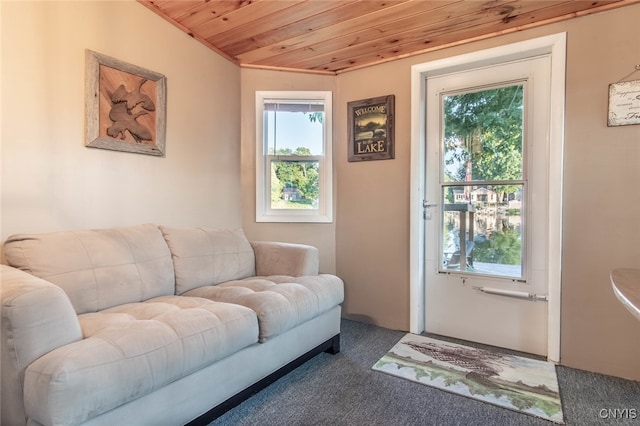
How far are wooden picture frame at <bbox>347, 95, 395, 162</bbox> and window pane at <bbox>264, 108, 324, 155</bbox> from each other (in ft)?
0.93

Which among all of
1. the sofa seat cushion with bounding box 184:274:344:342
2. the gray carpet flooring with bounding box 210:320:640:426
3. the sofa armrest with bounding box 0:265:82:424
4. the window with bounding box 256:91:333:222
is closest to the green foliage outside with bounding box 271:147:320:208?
the window with bounding box 256:91:333:222

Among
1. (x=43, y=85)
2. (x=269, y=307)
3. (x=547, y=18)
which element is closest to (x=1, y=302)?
(x=269, y=307)

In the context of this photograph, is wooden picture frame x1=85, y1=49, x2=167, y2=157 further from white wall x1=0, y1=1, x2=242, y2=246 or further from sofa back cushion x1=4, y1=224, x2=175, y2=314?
sofa back cushion x1=4, y1=224, x2=175, y2=314

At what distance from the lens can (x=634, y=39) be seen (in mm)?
1951

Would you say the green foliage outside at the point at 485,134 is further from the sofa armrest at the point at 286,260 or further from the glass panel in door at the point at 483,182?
the sofa armrest at the point at 286,260

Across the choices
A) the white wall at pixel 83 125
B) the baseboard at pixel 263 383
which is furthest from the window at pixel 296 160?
the baseboard at pixel 263 383

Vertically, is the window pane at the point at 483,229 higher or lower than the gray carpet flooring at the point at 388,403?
higher

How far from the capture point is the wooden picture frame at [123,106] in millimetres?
1939

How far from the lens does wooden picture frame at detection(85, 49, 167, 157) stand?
1.94m

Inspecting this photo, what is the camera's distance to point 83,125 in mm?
1912

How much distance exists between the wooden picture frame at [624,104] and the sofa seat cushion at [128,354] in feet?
7.57

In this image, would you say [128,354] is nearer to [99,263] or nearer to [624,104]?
[99,263]

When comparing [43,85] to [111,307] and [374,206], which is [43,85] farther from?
[374,206]

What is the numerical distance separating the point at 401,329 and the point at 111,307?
6.65 feet
